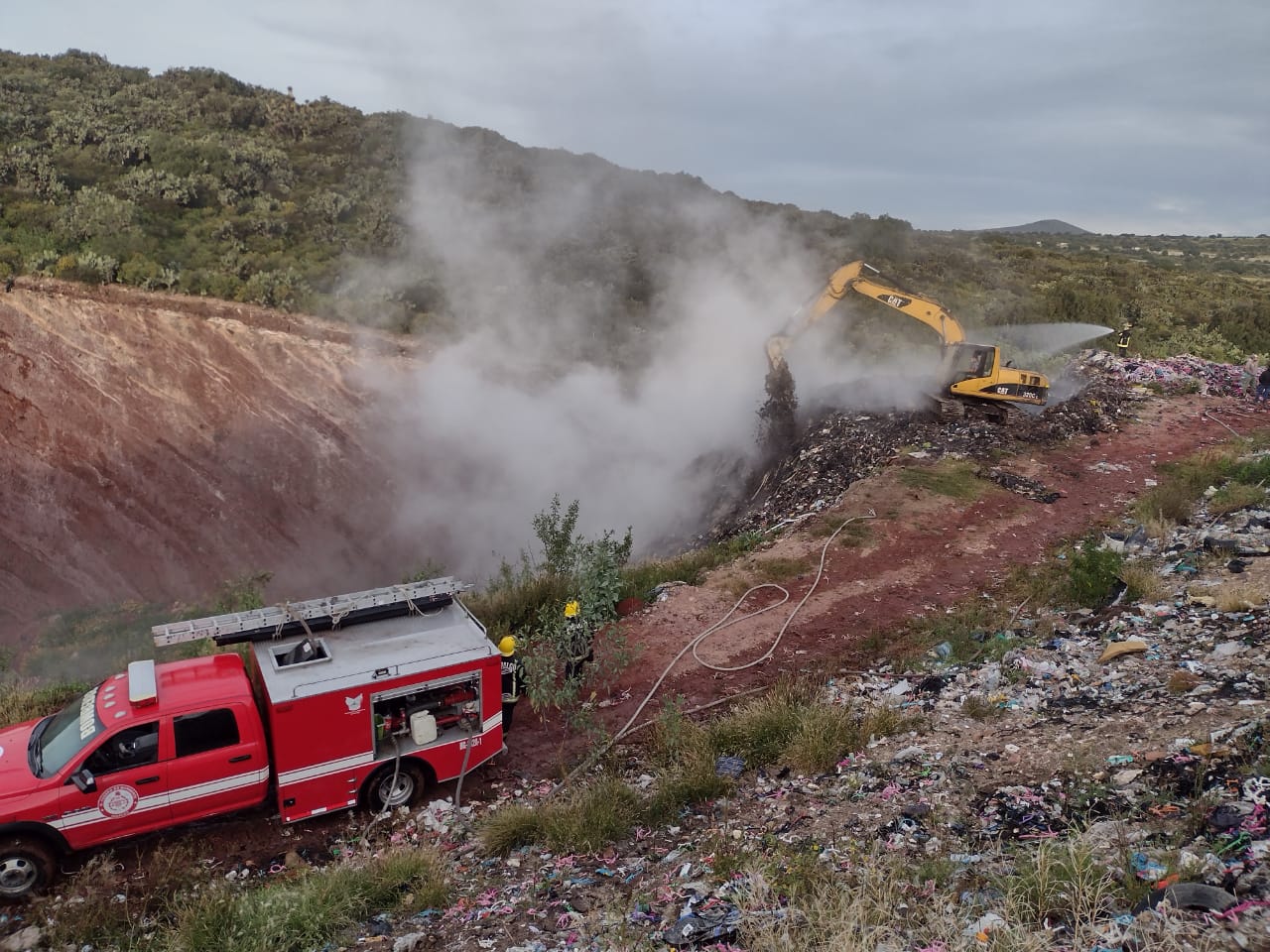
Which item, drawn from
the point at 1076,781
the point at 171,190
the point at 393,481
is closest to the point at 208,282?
the point at 171,190

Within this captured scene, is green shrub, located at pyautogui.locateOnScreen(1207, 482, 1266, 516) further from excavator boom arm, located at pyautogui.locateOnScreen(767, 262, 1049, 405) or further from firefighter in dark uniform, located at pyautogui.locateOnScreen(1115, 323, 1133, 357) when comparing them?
firefighter in dark uniform, located at pyautogui.locateOnScreen(1115, 323, 1133, 357)

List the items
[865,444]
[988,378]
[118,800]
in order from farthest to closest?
1. [988,378]
2. [865,444]
3. [118,800]

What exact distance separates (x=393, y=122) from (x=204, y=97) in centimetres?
727

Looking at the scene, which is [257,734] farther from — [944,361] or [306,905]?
[944,361]

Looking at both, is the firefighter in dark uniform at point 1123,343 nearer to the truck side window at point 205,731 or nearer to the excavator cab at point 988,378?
the excavator cab at point 988,378

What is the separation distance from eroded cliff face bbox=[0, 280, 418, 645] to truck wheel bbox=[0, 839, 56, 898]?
31.1ft

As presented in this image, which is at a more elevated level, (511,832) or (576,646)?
(576,646)

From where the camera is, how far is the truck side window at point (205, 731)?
6.21 metres

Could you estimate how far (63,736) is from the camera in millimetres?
6238

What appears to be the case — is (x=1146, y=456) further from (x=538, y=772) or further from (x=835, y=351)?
(x=538, y=772)

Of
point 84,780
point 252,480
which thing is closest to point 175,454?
point 252,480

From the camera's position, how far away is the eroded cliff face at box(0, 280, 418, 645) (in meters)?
14.8

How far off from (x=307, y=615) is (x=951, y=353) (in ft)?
46.0

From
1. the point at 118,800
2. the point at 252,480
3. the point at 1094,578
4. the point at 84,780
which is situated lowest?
the point at 118,800
